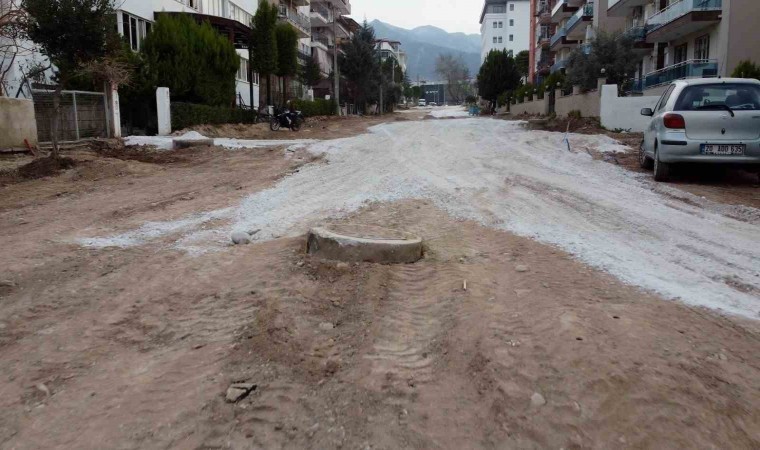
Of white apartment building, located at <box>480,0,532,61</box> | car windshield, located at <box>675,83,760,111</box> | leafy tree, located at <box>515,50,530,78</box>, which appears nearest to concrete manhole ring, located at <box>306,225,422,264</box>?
car windshield, located at <box>675,83,760,111</box>

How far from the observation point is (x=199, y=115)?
23.6 meters

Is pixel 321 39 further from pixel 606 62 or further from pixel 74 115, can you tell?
pixel 74 115

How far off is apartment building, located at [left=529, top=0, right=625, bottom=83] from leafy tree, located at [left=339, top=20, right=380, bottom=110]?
17.9 metres

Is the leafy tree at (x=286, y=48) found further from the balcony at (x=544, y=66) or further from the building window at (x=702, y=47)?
the balcony at (x=544, y=66)

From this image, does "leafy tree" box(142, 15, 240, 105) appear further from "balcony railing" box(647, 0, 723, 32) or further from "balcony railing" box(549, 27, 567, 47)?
"balcony railing" box(549, 27, 567, 47)

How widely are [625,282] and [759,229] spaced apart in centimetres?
285

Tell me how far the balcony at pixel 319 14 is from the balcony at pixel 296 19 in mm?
5432

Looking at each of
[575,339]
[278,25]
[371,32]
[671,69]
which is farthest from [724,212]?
[371,32]

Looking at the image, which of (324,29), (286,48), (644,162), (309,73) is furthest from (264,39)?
(324,29)

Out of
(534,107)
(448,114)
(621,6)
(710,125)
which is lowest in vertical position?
(710,125)

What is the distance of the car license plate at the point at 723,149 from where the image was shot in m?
8.57

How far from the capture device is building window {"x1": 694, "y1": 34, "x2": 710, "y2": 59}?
25.7 metres

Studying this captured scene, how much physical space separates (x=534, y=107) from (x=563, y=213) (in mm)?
34431

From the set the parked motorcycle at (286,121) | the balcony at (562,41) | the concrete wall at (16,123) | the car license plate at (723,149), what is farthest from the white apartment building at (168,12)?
the balcony at (562,41)
